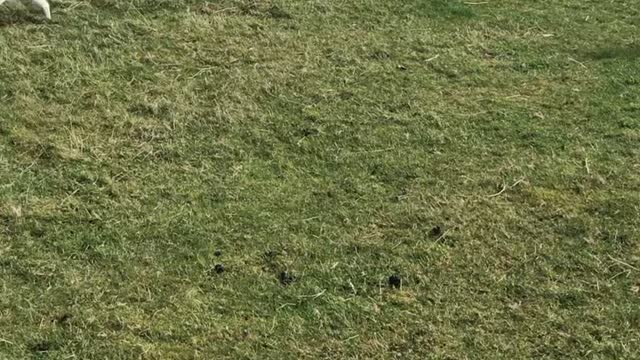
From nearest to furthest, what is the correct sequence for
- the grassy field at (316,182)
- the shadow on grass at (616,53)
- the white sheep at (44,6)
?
1. the grassy field at (316,182)
2. the shadow on grass at (616,53)
3. the white sheep at (44,6)

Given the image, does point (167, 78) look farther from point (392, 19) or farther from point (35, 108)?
point (392, 19)

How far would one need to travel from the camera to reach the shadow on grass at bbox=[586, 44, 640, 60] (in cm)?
467

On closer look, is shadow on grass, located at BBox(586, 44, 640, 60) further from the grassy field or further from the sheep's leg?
the sheep's leg

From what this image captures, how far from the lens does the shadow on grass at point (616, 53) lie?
15.3ft

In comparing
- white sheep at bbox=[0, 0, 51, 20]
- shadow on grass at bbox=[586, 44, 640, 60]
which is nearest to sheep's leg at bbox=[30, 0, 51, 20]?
white sheep at bbox=[0, 0, 51, 20]

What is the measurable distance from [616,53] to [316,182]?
2092 mm

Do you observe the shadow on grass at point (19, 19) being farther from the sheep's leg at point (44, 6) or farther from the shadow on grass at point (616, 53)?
the shadow on grass at point (616, 53)

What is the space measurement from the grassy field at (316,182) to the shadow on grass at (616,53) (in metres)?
0.02

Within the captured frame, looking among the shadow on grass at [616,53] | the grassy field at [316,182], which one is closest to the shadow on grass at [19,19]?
the grassy field at [316,182]

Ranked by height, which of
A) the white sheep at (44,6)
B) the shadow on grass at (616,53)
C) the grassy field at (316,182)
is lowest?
the grassy field at (316,182)

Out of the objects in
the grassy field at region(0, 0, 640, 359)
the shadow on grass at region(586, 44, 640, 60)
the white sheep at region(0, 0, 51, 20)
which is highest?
the shadow on grass at region(586, 44, 640, 60)

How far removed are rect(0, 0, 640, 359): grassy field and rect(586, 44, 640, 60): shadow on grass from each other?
0.06 feet

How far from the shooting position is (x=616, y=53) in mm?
4715

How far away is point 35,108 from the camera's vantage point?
4.04 metres
